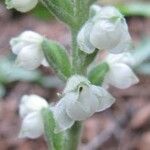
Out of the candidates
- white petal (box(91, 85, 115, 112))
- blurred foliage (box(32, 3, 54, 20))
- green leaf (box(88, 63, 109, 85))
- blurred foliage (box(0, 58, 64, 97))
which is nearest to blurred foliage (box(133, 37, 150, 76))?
blurred foliage (box(0, 58, 64, 97))

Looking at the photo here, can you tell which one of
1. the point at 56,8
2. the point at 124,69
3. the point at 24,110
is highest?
the point at 56,8

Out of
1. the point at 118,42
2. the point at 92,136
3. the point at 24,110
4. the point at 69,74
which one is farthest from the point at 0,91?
the point at 118,42

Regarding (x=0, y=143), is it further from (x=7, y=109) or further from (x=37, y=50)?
(x=37, y=50)

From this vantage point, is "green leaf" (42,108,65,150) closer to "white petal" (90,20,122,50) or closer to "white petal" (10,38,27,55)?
"white petal" (10,38,27,55)

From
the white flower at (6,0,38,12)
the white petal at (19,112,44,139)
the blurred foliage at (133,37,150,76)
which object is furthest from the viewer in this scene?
the blurred foliage at (133,37,150,76)

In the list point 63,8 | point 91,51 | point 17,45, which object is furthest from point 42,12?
point 91,51

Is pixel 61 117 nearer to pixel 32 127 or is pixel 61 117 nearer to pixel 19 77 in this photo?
pixel 32 127

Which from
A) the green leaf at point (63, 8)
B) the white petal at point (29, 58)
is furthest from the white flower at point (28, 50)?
the green leaf at point (63, 8)
